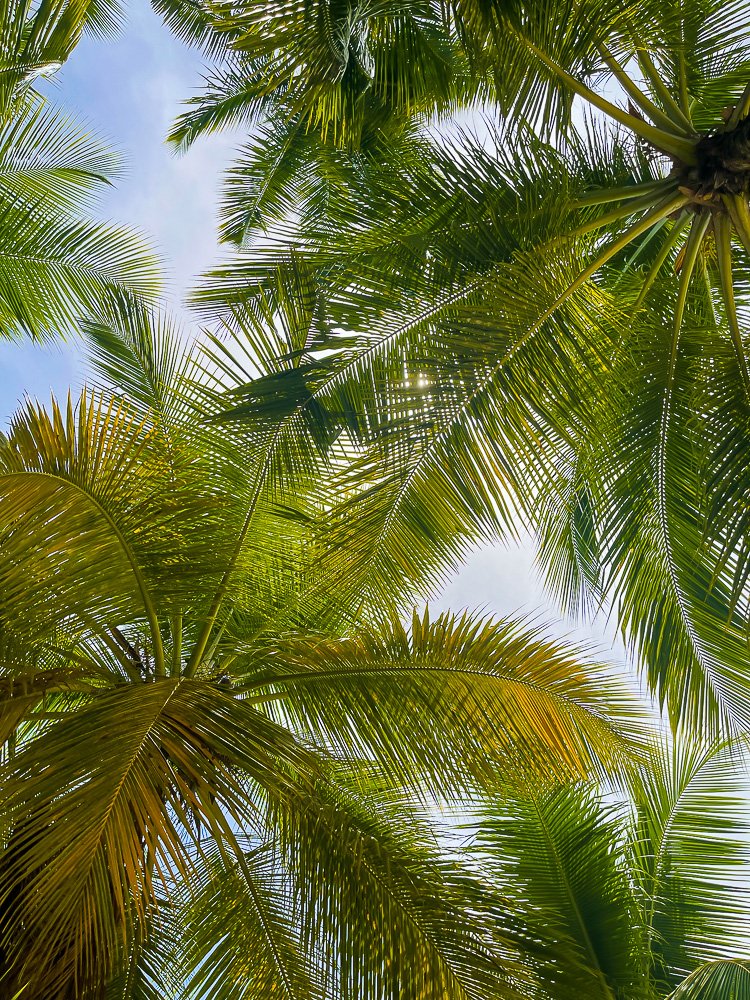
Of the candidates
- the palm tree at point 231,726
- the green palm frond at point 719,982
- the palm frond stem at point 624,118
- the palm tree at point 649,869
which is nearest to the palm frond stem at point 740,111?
the palm frond stem at point 624,118

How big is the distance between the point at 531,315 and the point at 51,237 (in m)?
4.71

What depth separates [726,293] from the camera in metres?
4.97

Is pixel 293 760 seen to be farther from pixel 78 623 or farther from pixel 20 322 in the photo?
pixel 20 322

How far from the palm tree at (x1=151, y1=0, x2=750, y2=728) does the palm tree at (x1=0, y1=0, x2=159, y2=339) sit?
108 inches

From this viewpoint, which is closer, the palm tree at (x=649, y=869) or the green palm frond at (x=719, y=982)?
the green palm frond at (x=719, y=982)

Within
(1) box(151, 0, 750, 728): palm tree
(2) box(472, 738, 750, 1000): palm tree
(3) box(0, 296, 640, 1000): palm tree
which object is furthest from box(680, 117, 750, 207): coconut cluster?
(2) box(472, 738, 750, 1000): palm tree

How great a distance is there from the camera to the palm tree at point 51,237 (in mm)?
7215

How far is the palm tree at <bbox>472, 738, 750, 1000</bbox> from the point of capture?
6.06 m

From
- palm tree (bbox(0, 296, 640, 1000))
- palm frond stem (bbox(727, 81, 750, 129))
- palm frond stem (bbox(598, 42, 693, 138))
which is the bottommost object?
palm tree (bbox(0, 296, 640, 1000))

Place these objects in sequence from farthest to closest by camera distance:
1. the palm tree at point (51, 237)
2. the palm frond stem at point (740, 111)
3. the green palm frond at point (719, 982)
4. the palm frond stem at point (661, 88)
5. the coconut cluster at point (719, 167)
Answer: the palm tree at point (51, 237) → the green palm frond at point (719, 982) → the palm frond stem at point (661, 88) → the palm frond stem at point (740, 111) → the coconut cluster at point (719, 167)

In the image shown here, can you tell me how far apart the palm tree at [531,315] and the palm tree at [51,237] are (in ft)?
8.97

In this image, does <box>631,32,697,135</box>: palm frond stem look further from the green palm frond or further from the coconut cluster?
the green palm frond

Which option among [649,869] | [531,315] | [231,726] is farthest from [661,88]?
[649,869]

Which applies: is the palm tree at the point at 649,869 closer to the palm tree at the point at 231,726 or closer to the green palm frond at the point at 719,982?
the green palm frond at the point at 719,982
